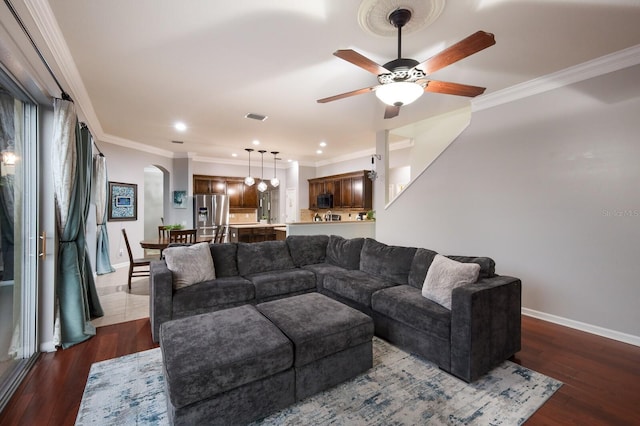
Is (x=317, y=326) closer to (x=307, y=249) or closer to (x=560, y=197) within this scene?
(x=307, y=249)

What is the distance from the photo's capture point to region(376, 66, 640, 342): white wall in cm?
287

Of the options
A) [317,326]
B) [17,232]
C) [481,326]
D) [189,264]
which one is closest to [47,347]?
[17,232]

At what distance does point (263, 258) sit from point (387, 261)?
1.61 metres

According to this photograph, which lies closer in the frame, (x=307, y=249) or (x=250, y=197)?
(x=307, y=249)

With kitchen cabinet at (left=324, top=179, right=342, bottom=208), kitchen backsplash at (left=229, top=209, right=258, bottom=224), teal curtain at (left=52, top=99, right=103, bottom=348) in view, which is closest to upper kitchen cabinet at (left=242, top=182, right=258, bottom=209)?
kitchen backsplash at (left=229, top=209, right=258, bottom=224)

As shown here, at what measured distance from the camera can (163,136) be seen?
19.2ft

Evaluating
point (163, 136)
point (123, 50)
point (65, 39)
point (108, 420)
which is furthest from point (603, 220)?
point (163, 136)

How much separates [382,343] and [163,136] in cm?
566

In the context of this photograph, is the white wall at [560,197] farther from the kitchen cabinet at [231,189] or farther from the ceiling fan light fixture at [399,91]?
the kitchen cabinet at [231,189]

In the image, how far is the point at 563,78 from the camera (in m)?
3.17

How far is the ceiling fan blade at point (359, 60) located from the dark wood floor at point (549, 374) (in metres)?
2.56

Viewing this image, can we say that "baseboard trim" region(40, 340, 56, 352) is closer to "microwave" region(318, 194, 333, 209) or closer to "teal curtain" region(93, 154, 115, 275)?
"teal curtain" region(93, 154, 115, 275)

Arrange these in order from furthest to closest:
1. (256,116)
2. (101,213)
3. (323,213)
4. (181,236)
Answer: (323,213)
(101,213)
(181,236)
(256,116)

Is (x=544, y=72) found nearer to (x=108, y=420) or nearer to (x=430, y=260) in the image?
(x=430, y=260)
